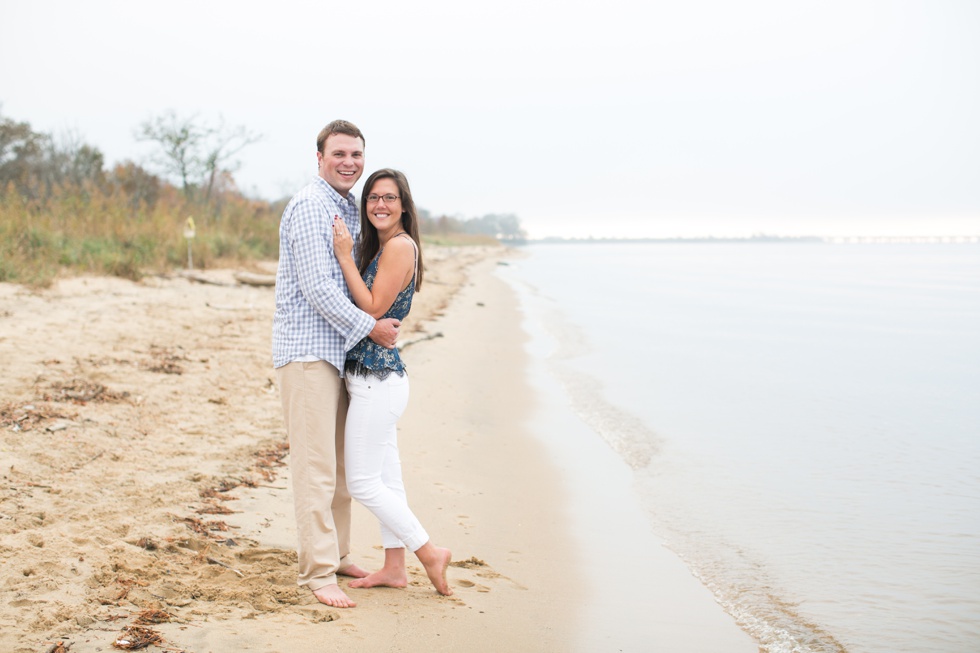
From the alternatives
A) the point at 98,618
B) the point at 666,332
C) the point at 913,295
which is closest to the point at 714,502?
the point at 98,618

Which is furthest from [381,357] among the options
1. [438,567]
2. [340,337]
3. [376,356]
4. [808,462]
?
[808,462]

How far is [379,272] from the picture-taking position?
3332 millimetres

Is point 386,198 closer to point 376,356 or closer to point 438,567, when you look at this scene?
point 376,356

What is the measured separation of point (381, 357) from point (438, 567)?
39.0 inches

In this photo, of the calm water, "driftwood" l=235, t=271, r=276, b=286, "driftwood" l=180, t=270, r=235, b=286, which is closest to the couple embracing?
the calm water

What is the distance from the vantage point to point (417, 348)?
11.0m

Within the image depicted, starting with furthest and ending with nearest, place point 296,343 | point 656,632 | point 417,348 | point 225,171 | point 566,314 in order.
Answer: point 225,171
point 566,314
point 417,348
point 656,632
point 296,343

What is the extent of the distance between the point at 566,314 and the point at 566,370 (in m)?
9.04

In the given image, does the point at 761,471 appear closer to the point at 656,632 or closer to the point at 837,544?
the point at 837,544

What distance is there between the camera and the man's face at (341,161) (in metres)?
3.35

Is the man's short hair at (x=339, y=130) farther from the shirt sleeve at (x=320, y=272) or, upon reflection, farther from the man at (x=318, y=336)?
the shirt sleeve at (x=320, y=272)

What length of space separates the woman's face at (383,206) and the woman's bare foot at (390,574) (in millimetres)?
1473

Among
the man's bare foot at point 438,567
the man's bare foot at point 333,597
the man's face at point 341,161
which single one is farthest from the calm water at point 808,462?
the man's face at point 341,161

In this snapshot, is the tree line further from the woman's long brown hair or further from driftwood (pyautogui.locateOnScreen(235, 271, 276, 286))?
the woman's long brown hair
